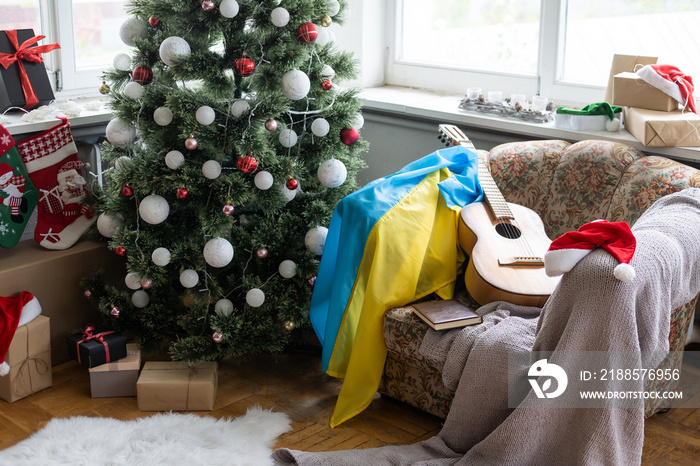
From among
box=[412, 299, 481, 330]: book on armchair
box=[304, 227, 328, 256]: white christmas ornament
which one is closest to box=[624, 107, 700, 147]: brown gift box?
box=[412, 299, 481, 330]: book on armchair

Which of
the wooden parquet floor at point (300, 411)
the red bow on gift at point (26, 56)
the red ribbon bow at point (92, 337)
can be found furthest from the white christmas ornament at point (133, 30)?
the wooden parquet floor at point (300, 411)

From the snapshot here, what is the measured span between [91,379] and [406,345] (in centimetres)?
106

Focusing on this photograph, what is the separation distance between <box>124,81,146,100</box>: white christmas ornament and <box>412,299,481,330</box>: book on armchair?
109 cm

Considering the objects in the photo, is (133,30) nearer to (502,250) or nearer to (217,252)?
(217,252)

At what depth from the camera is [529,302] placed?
2.10 m

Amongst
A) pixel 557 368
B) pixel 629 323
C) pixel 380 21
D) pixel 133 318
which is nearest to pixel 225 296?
pixel 133 318

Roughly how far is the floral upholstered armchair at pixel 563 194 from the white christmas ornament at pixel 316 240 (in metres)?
0.35

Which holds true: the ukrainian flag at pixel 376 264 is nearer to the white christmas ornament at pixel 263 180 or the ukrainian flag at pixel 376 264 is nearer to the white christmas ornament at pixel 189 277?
the white christmas ornament at pixel 263 180

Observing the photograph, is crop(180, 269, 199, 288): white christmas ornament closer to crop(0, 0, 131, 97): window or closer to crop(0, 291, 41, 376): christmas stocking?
crop(0, 291, 41, 376): christmas stocking

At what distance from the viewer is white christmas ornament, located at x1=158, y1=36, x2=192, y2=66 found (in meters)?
2.14

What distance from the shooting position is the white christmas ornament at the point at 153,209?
2260 mm

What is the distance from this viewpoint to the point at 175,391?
2.31 meters

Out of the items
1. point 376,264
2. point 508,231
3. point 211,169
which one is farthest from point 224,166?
point 508,231

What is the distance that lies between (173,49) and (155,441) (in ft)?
3.77
